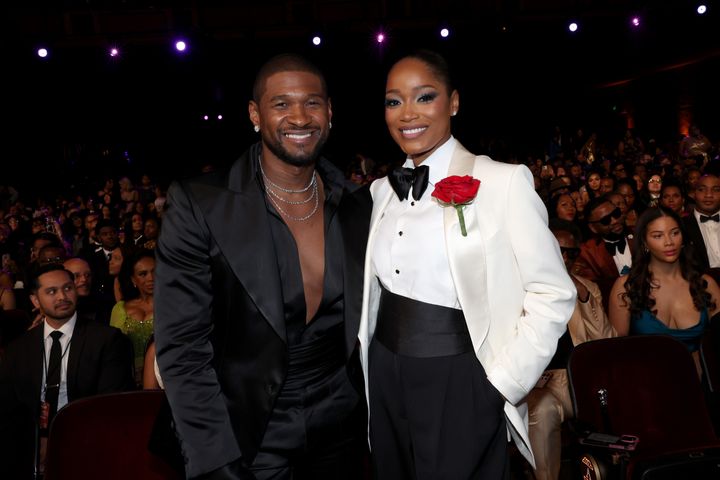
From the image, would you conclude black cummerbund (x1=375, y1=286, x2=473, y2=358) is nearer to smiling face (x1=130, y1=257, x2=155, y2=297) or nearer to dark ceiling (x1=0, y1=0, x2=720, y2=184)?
smiling face (x1=130, y1=257, x2=155, y2=297)

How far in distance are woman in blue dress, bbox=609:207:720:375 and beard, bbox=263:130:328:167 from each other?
2375mm

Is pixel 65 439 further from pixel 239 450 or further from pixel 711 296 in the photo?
pixel 711 296

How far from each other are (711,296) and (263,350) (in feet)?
9.55

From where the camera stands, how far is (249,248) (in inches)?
76.7

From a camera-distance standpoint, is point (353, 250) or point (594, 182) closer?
point (353, 250)

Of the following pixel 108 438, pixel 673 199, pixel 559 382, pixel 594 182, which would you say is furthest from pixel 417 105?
pixel 594 182

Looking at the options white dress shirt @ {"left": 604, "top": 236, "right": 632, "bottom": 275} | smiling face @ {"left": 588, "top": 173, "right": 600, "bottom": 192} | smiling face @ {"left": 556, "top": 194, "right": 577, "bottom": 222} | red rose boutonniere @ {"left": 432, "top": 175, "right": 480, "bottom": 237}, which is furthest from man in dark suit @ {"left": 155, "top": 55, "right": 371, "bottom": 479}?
smiling face @ {"left": 588, "top": 173, "right": 600, "bottom": 192}

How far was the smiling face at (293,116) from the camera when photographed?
2088 mm

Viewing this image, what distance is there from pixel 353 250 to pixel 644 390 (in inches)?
72.8

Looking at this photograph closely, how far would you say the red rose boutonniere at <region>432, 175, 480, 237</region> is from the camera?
1930 millimetres

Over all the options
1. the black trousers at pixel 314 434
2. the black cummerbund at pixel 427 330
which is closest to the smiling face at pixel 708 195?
the black cummerbund at pixel 427 330

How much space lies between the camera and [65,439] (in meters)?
2.66

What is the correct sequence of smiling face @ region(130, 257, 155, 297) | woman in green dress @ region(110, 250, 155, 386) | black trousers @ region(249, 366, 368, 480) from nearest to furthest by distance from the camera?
black trousers @ region(249, 366, 368, 480)
woman in green dress @ region(110, 250, 155, 386)
smiling face @ region(130, 257, 155, 297)

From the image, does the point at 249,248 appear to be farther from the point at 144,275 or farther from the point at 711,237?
the point at 711,237
